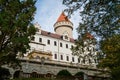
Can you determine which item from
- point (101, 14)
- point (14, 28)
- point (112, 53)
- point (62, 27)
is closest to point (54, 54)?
point (62, 27)

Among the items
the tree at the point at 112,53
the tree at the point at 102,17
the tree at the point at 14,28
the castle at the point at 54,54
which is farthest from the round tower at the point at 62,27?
the tree at the point at 102,17

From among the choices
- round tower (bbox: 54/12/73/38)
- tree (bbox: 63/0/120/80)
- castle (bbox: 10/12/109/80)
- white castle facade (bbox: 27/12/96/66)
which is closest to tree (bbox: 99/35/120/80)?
tree (bbox: 63/0/120/80)

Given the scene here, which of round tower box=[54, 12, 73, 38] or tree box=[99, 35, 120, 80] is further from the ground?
round tower box=[54, 12, 73, 38]

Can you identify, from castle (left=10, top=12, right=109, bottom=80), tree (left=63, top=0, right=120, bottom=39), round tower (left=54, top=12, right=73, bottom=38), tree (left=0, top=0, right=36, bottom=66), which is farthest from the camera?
round tower (left=54, top=12, right=73, bottom=38)

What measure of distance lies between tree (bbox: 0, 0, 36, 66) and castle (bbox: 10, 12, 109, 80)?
1249 cm

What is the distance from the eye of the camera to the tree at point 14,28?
94.3 ft

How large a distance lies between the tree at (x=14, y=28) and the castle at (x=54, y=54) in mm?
12492

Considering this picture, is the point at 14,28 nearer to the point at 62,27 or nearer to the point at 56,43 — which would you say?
the point at 56,43

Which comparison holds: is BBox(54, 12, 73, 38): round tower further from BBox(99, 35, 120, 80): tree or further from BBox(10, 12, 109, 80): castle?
BBox(99, 35, 120, 80): tree

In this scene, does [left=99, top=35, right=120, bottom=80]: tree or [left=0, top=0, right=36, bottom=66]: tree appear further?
[left=0, top=0, right=36, bottom=66]: tree

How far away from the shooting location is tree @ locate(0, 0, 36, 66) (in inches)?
1131

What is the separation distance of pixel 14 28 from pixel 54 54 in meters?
35.5

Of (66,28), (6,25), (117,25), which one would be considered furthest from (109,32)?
(66,28)

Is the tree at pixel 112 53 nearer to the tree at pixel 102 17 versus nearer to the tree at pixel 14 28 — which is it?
the tree at pixel 102 17
